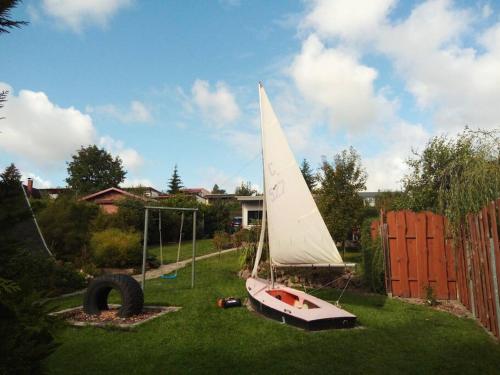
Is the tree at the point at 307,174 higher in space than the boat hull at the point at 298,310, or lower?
higher

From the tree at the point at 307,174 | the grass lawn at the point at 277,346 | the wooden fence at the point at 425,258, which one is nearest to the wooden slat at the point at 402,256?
the wooden fence at the point at 425,258

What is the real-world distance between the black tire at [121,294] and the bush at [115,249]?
8302mm

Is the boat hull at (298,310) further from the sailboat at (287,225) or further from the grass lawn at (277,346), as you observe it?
the grass lawn at (277,346)

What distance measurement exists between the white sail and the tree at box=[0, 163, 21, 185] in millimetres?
6376

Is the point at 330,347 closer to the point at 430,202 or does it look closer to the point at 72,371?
the point at 72,371

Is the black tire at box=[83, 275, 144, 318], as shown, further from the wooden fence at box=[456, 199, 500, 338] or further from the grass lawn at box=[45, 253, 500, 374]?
the wooden fence at box=[456, 199, 500, 338]

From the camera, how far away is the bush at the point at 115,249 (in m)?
16.9

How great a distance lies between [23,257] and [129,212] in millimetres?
21349

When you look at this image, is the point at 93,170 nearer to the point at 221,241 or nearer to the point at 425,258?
the point at 221,241

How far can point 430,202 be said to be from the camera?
12.2 metres

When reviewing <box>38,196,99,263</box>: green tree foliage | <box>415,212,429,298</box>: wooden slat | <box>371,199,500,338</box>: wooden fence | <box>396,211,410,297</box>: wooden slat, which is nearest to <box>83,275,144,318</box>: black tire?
<box>371,199,500,338</box>: wooden fence

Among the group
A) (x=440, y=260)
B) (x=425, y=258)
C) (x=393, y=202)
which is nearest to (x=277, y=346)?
(x=425, y=258)

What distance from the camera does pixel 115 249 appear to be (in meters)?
17.0

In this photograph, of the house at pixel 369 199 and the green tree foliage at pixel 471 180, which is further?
the house at pixel 369 199
